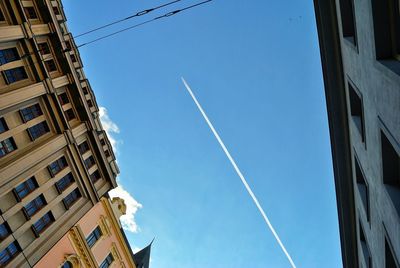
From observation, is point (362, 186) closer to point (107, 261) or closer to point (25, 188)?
point (25, 188)

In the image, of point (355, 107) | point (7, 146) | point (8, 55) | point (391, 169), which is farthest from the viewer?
point (8, 55)

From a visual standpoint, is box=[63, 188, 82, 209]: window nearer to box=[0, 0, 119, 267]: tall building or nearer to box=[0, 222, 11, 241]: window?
box=[0, 0, 119, 267]: tall building

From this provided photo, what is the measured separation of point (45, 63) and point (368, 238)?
27.7 meters

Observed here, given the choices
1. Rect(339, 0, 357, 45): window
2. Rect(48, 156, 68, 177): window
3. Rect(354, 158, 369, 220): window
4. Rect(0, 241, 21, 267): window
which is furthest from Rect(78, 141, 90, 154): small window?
Rect(339, 0, 357, 45): window

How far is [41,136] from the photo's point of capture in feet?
92.0

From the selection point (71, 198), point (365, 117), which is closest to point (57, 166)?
point (71, 198)

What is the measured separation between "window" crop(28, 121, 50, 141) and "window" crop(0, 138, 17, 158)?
6.30 ft

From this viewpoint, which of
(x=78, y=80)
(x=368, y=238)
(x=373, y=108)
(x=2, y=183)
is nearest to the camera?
(x=373, y=108)

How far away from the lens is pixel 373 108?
13883 mm

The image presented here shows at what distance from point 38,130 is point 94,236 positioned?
1129 cm

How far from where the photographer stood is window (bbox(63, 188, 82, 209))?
29498 mm

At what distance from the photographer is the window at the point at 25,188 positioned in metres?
24.4

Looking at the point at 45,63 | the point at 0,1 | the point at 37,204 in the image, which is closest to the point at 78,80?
the point at 45,63

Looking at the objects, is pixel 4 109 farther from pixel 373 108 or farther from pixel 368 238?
pixel 368 238
